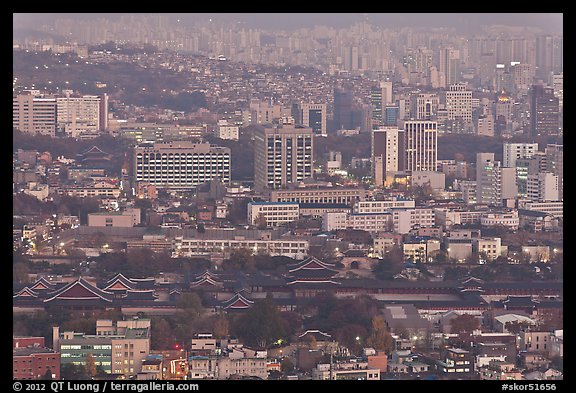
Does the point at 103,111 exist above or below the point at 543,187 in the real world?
above

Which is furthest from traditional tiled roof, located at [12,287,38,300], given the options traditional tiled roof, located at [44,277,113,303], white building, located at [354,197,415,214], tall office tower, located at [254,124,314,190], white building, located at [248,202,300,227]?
tall office tower, located at [254,124,314,190]

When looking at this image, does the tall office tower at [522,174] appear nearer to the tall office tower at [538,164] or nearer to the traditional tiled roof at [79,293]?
the tall office tower at [538,164]

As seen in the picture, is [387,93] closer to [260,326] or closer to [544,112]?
[544,112]

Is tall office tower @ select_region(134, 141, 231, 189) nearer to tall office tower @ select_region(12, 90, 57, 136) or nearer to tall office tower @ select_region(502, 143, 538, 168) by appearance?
tall office tower @ select_region(12, 90, 57, 136)

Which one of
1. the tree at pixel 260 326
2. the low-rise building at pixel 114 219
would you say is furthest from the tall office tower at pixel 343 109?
the tree at pixel 260 326

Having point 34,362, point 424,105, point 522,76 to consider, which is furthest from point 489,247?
point 522,76

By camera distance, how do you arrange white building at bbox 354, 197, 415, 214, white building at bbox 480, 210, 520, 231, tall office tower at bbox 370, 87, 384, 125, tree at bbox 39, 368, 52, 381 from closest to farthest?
1. tree at bbox 39, 368, 52, 381
2. white building at bbox 480, 210, 520, 231
3. white building at bbox 354, 197, 415, 214
4. tall office tower at bbox 370, 87, 384, 125
